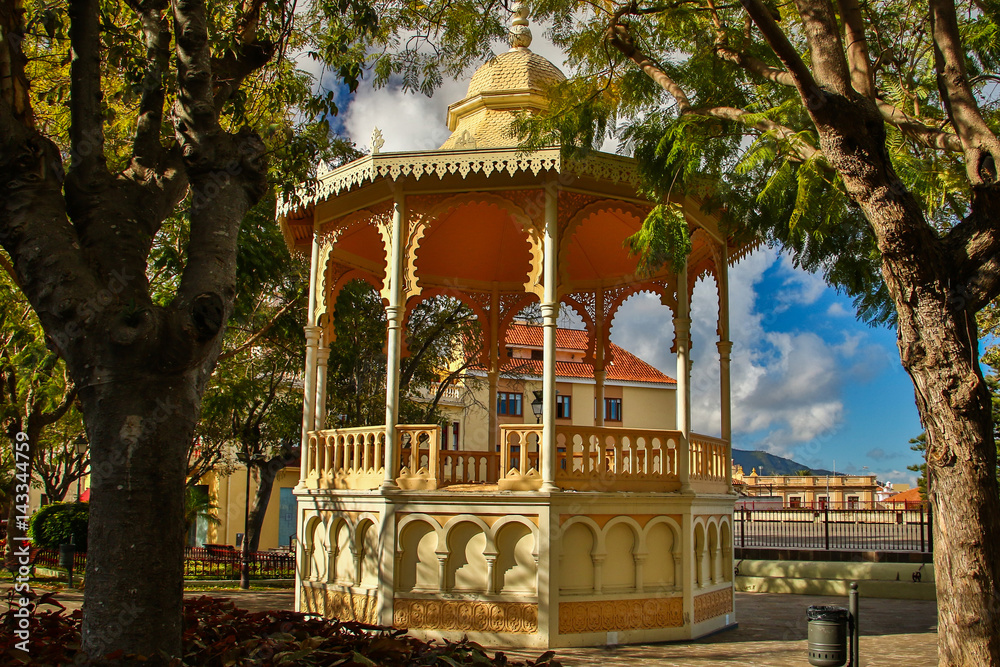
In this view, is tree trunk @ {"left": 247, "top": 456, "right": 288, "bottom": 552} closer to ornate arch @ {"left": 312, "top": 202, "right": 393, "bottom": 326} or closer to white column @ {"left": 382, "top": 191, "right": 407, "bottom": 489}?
ornate arch @ {"left": 312, "top": 202, "right": 393, "bottom": 326}

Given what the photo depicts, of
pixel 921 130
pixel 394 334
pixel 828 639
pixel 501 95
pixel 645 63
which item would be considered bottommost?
pixel 828 639

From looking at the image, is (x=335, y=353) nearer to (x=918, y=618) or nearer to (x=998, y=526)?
(x=918, y=618)

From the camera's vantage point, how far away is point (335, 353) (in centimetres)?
1980

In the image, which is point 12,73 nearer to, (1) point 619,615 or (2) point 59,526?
(1) point 619,615

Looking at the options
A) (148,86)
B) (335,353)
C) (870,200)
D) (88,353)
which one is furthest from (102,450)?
(335,353)

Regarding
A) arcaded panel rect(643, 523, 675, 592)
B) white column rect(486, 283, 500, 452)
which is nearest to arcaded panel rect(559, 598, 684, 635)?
arcaded panel rect(643, 523, 675, 592)

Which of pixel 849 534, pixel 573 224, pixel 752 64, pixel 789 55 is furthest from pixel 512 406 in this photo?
pixel 789 55

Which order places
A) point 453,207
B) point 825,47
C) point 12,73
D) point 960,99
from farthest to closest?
point 453,207
point 960,99
point 825,47
point 12,73

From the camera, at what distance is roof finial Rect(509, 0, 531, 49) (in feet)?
49.0

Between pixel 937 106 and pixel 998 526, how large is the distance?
6216 millimetres

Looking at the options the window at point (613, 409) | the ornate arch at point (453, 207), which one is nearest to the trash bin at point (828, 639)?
the ornate arch at point (453, 207)

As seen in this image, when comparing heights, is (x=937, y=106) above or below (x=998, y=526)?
above

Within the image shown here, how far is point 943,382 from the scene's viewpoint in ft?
22.1

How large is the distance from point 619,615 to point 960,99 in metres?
6.95
